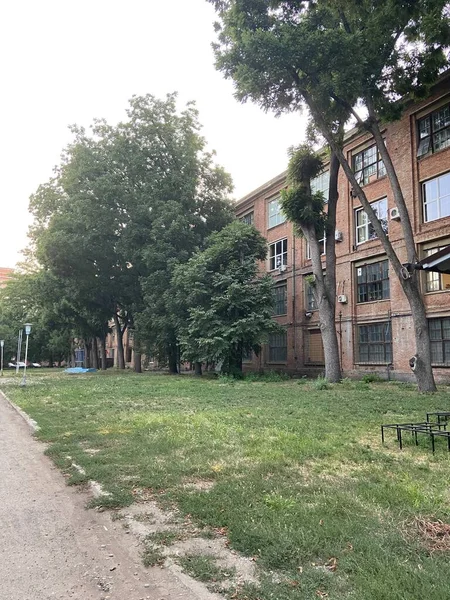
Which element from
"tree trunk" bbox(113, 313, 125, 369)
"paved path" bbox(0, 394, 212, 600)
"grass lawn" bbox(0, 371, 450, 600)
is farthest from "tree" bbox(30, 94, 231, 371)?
"paved path" bbox(0, 394, 212, 600)

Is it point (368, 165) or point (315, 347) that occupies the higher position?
point (368, 165)

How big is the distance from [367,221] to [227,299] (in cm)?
876

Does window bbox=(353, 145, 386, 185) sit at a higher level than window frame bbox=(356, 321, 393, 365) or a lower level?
higher

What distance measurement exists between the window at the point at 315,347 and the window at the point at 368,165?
955 cm

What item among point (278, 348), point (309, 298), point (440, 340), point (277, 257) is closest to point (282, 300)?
point (309, 298)

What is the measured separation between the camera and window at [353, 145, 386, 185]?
25136 mm

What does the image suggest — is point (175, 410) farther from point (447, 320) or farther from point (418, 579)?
point (447, 320)

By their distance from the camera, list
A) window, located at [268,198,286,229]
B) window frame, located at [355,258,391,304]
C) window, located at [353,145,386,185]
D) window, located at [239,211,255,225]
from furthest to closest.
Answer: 1. window, located at [239,211,255,225]
2. window, located at [268,198,286,229]
3. window, located at [353,145,386,185]
4. window frame, located at [355,258,391,304]

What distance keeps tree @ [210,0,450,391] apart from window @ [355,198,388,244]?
7.16 metres

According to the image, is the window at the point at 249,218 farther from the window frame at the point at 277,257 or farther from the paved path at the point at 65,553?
the paved path at the point at 65,553

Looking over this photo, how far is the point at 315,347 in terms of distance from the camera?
1176 inches

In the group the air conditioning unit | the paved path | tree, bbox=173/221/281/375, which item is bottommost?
the paved path

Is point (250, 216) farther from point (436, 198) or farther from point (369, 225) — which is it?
point (436, 198)

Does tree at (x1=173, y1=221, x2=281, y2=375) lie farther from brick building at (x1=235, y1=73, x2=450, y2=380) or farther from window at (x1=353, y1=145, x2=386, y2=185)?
window at (x1=353, y1=145, x2=386, y2=185)
